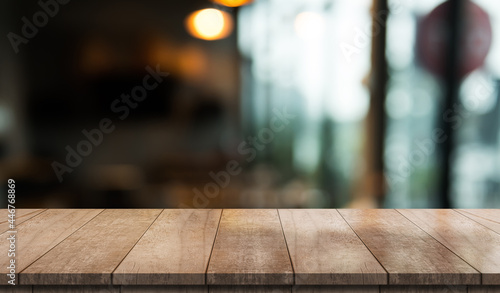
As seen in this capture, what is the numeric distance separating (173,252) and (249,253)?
20 centimetres

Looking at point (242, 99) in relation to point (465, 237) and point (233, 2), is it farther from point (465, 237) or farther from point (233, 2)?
point (465, 237)

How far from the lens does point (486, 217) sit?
196cm

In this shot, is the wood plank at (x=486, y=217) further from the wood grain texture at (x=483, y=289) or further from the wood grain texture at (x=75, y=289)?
the wood grain texture at (x=75, y=289)

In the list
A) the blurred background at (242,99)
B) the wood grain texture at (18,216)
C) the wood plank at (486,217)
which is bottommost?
the wood grain texture at (18,216)

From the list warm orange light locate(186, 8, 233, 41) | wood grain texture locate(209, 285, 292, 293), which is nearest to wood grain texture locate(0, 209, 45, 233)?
wood grain texture locate(209, 285, 292, 293)

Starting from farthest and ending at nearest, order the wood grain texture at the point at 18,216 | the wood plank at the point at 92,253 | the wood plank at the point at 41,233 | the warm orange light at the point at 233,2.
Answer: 1. the warm orange light at the point at 233,2
2. the wood grain texture at the point at 18,216
3. the wood plank at the point at 41,233
4. the wood plank at the point at 92,253

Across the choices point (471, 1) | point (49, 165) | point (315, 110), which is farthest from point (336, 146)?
point (49, 165)

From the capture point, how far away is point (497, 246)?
60.2 inches

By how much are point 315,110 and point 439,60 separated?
59 centimetres

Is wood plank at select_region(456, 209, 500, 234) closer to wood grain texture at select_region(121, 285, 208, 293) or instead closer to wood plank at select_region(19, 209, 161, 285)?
wood grain texture at select_region(121, 285, 208, 293)

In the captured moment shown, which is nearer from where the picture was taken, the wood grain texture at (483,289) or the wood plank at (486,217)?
the wood grain texture at (483,289)

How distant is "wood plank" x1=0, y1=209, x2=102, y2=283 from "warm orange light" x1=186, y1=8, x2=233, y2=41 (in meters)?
0.87

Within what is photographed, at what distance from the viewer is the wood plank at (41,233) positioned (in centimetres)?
136

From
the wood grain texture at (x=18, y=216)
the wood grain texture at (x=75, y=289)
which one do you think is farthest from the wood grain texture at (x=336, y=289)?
the wood grain texture at (x=18, y=216)
